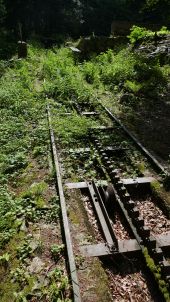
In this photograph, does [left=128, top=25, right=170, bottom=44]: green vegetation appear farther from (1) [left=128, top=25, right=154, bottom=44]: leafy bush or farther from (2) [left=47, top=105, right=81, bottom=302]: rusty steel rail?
(2) [left=47, top=105, right=81, bottom=302]: rusty steel rail

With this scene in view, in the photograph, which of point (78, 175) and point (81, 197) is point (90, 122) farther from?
point (81, 197)

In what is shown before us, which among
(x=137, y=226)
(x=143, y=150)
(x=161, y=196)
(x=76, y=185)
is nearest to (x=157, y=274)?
(x=137, y=226)

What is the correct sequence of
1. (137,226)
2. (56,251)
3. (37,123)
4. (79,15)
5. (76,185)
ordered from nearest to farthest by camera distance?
Result: (56,251) < (137,226) < (76,185) < (37,123) < (79,15)

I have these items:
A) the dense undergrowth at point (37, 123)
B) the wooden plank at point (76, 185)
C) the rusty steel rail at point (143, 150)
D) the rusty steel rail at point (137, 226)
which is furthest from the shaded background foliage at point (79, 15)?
the rusty steel rail at point (137, 226)

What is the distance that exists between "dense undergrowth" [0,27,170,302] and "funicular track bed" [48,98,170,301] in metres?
0.33

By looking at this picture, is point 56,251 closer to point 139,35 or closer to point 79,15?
point 139,35

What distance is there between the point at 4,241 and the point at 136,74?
1137 centimetres

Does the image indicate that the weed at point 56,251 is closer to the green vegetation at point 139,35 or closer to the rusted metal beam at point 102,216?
the rusted metal beam at point 102,216

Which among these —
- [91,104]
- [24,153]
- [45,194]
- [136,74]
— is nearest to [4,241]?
[45,194]

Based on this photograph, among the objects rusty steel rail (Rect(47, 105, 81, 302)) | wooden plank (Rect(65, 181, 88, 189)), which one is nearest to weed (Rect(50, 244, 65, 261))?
rusty steel rail (Rect(47, 105, 81, 302))

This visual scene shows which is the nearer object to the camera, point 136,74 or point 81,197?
point 81,197

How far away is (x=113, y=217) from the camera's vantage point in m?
5.56

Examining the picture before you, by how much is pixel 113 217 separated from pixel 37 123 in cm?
501

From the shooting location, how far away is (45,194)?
6.07m
